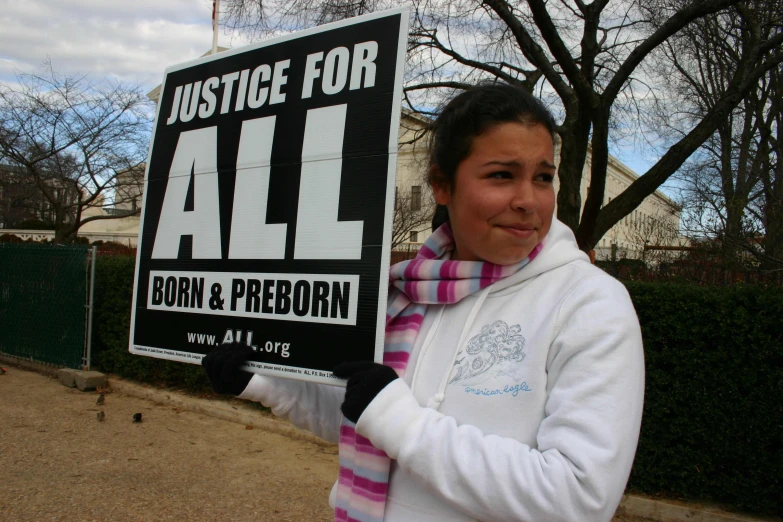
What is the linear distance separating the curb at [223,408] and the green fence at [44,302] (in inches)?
53.7

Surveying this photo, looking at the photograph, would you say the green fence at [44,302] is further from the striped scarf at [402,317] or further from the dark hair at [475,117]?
the dark hair at [475,117]

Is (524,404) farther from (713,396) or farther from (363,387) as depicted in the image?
(713,396)

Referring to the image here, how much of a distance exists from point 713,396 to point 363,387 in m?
3.96

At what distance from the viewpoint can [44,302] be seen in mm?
9789


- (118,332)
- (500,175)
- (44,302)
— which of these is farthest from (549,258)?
(44,302)

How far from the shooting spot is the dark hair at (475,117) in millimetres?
1407

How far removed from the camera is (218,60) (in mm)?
2154

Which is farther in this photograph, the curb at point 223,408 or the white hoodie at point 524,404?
the curb at point 223,408

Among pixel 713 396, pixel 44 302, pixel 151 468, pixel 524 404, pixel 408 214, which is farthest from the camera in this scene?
pixel 408 214

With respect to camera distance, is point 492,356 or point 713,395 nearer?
point 492,356

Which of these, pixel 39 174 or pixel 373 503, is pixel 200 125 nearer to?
pixel 373 503

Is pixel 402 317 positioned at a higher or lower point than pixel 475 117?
lower

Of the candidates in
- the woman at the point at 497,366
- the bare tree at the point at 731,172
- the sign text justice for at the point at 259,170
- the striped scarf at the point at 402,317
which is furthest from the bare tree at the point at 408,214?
the woman at the point at 497,366

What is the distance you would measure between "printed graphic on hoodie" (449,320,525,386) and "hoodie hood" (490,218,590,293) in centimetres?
10
